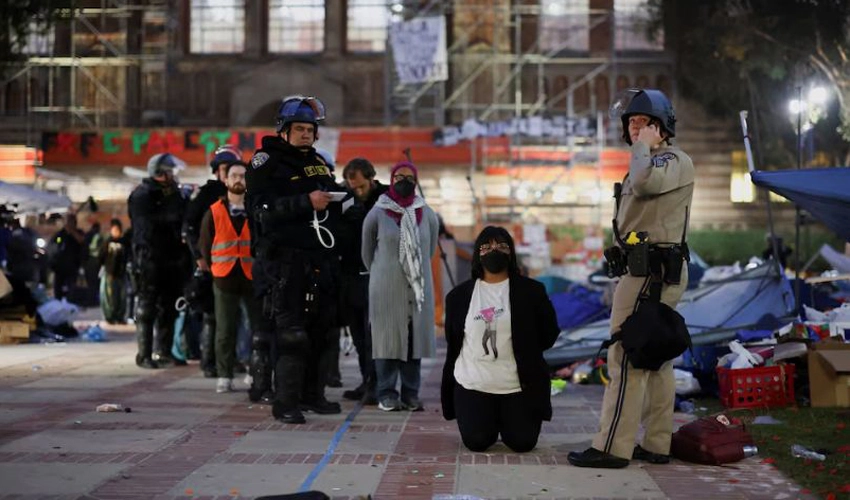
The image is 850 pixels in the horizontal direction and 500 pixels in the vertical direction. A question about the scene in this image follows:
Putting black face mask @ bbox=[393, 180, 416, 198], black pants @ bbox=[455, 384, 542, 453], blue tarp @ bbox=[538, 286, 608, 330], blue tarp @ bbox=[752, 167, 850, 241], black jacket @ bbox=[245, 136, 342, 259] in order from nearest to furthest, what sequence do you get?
black pants @ bbox=[455, 384, 542, 453] < blue tarp @ bbox=[752, 167, 850, 241] < black jacket @ bbox=[245, 136, 342, 259] < black face mask @ bbox=[393, 180, 416, 198] < blue tarp @ bbox=[538, 286, 608, 330]

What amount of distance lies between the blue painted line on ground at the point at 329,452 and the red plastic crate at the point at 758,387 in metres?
2.80

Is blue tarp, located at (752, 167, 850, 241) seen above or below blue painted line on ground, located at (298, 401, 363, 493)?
above

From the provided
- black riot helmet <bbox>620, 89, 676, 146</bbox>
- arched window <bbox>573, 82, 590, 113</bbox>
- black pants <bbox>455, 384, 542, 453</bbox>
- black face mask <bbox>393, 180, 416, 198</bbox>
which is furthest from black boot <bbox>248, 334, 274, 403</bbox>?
arched window <bbox>573, 82, 590, 113</bbox>

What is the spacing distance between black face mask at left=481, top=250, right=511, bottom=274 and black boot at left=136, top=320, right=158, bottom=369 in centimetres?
636

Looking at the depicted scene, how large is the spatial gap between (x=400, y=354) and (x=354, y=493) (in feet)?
12.0

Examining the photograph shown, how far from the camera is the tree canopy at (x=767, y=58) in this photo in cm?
3077

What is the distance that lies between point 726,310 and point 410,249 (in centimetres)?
405

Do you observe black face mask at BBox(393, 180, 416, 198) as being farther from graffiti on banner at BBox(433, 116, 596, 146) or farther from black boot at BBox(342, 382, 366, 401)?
graffiti on banner at BBox(433, 116, 596, 146)

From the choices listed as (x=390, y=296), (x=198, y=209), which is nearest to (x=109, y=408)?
(x=390, y=296)

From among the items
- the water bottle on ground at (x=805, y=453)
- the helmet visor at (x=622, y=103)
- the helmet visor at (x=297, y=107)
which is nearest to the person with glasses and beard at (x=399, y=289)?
the helmet visor at (x=297, y=107)

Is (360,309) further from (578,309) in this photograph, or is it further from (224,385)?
(578,309)


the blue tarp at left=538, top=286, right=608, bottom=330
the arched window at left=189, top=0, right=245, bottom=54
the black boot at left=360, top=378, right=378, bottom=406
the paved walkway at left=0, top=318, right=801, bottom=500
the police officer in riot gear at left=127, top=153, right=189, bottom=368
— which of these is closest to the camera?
the paved walkway at left=0, top=318, right=801, bottom=500

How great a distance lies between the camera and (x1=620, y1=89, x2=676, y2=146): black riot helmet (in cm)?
754

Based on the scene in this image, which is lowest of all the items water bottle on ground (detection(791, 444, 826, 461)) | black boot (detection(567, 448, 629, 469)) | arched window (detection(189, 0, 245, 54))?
water bottle on ground (detection(791, 444, 826, 461))
